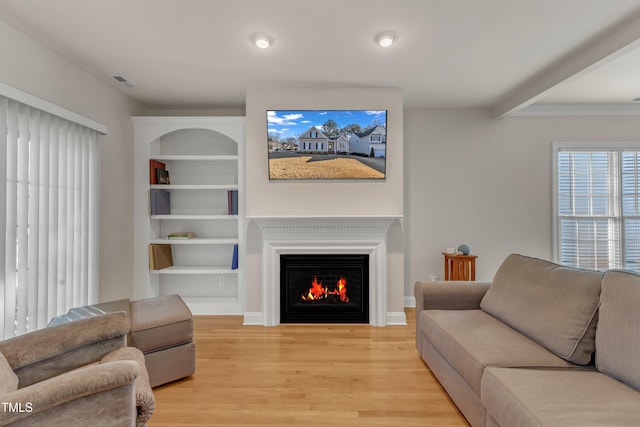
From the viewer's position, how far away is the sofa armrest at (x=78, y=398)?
1.11m

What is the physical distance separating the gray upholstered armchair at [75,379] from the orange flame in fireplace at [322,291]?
2.15 meters

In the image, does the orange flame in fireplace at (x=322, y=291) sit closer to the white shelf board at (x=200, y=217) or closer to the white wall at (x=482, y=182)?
the white wall at (x=482, y=182)

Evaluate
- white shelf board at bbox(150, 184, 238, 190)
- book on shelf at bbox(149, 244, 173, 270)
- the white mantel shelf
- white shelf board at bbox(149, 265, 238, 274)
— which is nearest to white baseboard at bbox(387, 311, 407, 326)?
the white mantel shelf

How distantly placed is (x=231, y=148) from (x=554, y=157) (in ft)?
13.7

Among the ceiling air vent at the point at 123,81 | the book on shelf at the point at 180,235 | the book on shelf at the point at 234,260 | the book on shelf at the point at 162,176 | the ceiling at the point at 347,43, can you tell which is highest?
the ceiling air vent at the point at 123,81

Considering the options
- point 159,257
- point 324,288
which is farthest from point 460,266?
point 159,257

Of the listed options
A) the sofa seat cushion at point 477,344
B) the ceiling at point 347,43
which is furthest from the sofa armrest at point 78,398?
the ceiling at point 347,43

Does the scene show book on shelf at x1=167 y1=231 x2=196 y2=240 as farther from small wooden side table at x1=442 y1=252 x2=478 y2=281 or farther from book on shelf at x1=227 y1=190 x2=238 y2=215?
small wooden side table at x1=442 y1=252 x2=478 y2=281

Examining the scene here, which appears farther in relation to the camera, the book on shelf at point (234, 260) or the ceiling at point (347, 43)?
the book on shelf at point (234, 260)

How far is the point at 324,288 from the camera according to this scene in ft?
12.5

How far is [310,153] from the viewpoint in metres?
3.68

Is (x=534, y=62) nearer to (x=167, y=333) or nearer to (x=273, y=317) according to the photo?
(x=273, y=317)

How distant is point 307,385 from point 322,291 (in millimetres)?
1492

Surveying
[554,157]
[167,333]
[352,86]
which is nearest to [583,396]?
[167,333]
